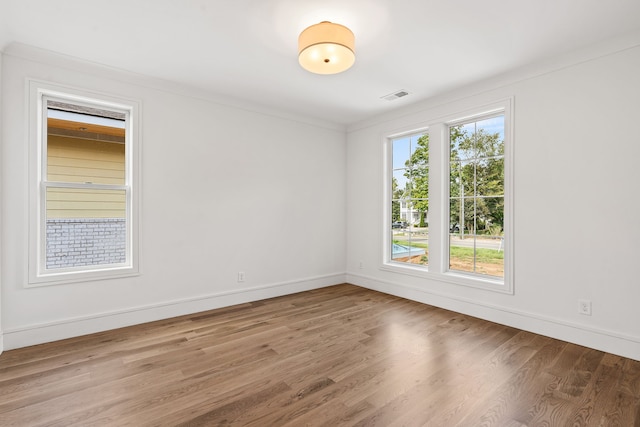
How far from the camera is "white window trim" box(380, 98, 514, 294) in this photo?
11.2 feet

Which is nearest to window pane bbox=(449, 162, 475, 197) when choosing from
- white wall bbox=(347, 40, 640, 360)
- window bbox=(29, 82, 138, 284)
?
white wall bbox=(347, 40, 640, 360)

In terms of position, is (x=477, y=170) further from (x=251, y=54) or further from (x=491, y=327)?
(x=251, y=54)

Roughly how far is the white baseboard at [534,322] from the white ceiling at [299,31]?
2583 mm

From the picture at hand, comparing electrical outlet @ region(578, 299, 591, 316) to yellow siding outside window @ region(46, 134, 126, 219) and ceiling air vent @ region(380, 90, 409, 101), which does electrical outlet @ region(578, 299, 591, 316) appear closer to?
A: ceiling air vent @ region(380, 90, 409, 101)

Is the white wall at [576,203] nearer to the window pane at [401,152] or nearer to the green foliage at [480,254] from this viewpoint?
the green foliage at [480,254]

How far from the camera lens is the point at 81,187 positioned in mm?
3217

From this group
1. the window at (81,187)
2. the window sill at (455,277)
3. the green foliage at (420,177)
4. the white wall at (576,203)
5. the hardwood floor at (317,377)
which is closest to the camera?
the hardwood floor at (317,377)

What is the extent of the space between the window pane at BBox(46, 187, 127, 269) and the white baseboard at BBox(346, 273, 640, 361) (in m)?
3.67

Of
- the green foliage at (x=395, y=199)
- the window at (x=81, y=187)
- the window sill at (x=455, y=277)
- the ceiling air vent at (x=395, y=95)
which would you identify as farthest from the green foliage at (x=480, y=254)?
the window at (x=81, y=187)

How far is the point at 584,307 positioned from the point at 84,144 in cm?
521

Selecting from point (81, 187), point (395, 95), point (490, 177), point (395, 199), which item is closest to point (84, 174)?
point (81, 187)

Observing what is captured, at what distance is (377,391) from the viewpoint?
2.15 metres

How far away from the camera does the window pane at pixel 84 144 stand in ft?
10.2

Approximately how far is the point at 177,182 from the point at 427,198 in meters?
3.28
